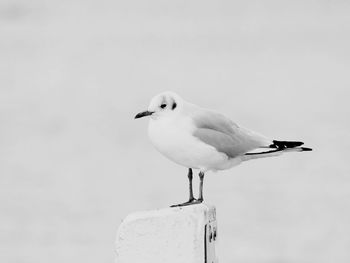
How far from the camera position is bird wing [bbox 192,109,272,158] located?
217 inches

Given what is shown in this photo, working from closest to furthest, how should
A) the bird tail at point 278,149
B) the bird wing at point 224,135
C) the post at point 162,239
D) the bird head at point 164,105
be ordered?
1. the post at point 162,239
2. the bird head at point 164,105
3. the bird wing at point 224,135
4. the bird tail at point 278,149

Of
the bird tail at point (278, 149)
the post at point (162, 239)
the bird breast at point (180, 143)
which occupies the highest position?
the bird tail at point (278, 149)

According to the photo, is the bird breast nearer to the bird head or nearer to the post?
the bird head

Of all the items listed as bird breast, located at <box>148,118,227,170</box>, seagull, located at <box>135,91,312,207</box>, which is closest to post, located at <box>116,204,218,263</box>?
seagull, located at <box>135,91,312,207</box>

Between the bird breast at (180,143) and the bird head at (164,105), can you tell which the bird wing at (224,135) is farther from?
the bird head at (164,105)

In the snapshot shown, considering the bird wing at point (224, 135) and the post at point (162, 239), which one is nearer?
the post at point (162, 239)

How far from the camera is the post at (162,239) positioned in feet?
13.7

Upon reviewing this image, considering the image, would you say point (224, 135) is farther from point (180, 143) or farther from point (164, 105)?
point (164, 105)

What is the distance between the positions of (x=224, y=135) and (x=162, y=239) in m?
1.65

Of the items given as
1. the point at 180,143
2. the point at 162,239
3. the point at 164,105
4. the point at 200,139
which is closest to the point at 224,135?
the point at 200,139

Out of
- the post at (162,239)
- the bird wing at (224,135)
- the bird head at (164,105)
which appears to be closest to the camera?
the post at (162,239)

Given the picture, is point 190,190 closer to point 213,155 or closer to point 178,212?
point 213,155

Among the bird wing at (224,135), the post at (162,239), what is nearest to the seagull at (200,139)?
the bird wing at (224,135)

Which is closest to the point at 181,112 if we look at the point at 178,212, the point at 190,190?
the point at 190,190
